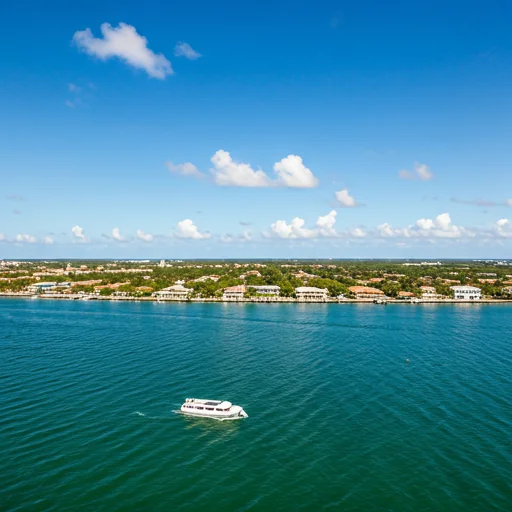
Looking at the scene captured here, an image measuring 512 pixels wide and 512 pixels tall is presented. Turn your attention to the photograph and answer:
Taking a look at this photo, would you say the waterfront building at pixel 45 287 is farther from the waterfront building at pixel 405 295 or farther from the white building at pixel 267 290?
the waterfront building at pixel 405 295

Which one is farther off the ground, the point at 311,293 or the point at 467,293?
the point at 467,293

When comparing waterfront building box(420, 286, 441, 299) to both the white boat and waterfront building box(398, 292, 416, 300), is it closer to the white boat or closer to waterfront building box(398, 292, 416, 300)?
waterfront building box(398, 292, 416, 300)

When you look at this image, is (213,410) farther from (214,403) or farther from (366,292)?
(366,292)

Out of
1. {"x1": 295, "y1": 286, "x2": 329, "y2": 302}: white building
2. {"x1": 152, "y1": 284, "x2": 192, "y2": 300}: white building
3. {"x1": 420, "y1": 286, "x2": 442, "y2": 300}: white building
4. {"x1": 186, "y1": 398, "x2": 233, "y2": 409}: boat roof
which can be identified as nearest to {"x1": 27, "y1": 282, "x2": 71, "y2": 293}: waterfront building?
{"x1": 152, "y1": 284, "x2": 192, "y2": 300}: white building

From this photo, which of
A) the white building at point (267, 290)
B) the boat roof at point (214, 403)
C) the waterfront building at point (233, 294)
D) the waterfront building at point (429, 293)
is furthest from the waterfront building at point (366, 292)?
the boat roof at point (214, 403)

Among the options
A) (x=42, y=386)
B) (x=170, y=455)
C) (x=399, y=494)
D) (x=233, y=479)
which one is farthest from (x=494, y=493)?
(x=42, y=386)

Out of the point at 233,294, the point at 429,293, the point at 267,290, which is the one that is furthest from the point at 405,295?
the point at 233,294
